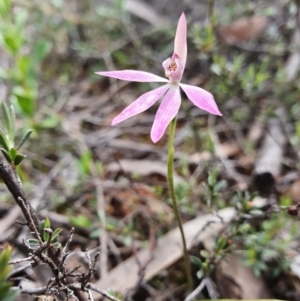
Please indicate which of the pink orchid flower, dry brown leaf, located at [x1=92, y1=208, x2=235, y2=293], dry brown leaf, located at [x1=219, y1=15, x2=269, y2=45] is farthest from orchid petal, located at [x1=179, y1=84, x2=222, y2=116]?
dry brown leaf, located at [x1=219, y1=15, x2=269, y2=45]

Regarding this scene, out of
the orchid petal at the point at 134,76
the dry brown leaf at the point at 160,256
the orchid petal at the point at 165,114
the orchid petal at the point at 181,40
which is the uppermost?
the orchid petal at the point at 181,40

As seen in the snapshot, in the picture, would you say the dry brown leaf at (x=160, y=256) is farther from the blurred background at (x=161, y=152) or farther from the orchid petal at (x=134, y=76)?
the orchid petal at (x=134, y=76)

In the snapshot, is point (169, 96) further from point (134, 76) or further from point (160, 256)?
point (160, 256)

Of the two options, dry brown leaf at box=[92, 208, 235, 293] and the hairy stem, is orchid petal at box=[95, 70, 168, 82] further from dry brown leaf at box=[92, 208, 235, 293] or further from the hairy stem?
dry brown leaf at box=[92, 208, 235, 293]

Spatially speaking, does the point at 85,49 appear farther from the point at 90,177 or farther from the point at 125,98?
the point at 90,177

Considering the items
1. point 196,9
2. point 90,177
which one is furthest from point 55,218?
point 196,9

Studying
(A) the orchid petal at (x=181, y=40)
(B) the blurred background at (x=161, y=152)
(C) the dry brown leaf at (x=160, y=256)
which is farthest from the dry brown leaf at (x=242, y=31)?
(A) the orchid petal at (x=181, y=40)
